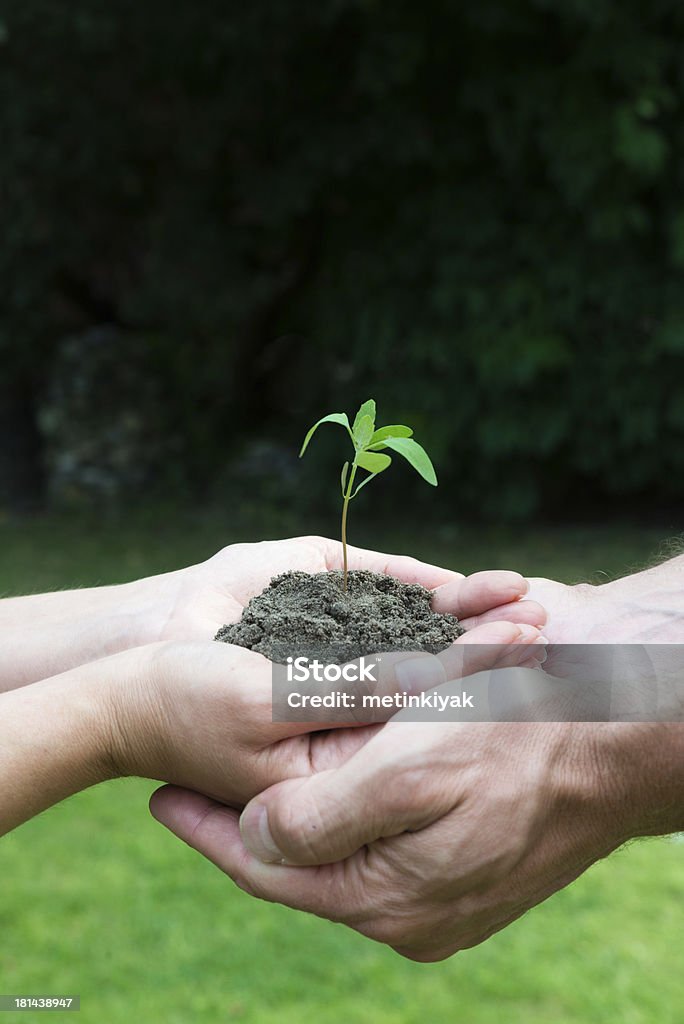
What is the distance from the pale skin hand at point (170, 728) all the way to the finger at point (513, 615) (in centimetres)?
9

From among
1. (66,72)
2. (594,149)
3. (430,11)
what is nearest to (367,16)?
(430,11)

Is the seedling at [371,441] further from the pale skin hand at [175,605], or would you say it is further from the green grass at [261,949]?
the green grass at [261,949]

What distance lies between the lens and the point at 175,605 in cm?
222

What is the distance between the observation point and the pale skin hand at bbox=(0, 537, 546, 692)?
210 cm

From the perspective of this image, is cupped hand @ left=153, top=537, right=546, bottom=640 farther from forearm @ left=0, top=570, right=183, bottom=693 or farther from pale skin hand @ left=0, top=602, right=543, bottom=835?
pale skin hand @ left=0, top=602, right=543, bottom=835

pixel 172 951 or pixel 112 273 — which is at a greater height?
pixel 112 273

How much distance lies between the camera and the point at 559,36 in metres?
7.72

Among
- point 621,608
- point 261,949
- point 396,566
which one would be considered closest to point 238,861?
point 396,566

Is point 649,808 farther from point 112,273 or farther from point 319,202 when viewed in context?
point 112,273

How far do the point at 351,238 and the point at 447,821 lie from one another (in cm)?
784

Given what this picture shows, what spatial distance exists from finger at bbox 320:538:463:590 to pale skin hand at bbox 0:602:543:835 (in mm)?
354

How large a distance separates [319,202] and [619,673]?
8.03m

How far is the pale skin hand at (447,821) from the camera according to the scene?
166 centimetres

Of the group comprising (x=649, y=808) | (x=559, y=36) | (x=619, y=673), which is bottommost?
(x=649, y=808)
